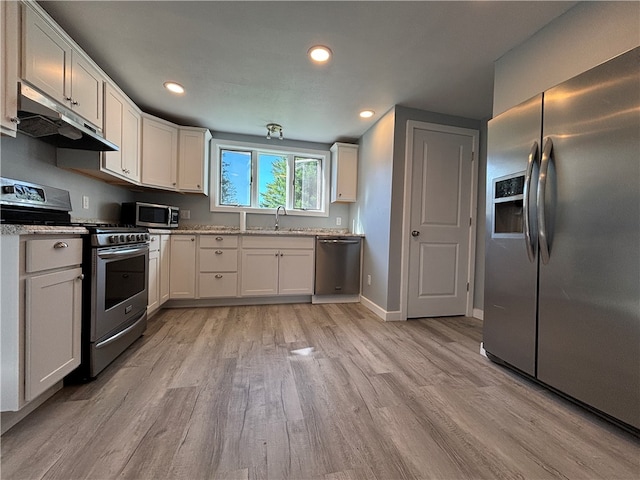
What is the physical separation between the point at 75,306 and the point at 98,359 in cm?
37

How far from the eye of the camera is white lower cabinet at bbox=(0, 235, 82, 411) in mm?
1122

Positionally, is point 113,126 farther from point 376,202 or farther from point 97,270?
point 376,202

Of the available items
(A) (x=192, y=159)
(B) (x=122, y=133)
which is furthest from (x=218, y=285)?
(B) (x=122, y=133)

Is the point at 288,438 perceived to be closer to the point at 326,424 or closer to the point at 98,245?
the point at 326,424

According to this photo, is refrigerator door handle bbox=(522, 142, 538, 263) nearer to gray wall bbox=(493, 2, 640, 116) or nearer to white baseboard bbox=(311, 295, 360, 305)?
gray wall bbox=(493, 2, 640, 116)

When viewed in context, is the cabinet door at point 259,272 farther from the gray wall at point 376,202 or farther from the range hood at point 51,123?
the range hood at point 51,123

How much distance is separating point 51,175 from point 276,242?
204 cm

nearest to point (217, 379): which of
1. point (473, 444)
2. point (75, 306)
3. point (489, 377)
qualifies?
point (75, 306)

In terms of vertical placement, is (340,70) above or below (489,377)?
above

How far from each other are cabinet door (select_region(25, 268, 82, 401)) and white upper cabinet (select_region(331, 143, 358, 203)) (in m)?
2.89

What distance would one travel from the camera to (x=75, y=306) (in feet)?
4.79

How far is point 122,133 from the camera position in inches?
96.3

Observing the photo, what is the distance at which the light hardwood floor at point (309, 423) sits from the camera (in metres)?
1.02

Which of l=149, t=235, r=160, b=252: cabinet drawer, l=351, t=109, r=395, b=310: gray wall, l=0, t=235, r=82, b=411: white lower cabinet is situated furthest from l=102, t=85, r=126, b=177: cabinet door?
l=351, t=109, r=395, b=310: gray wall
